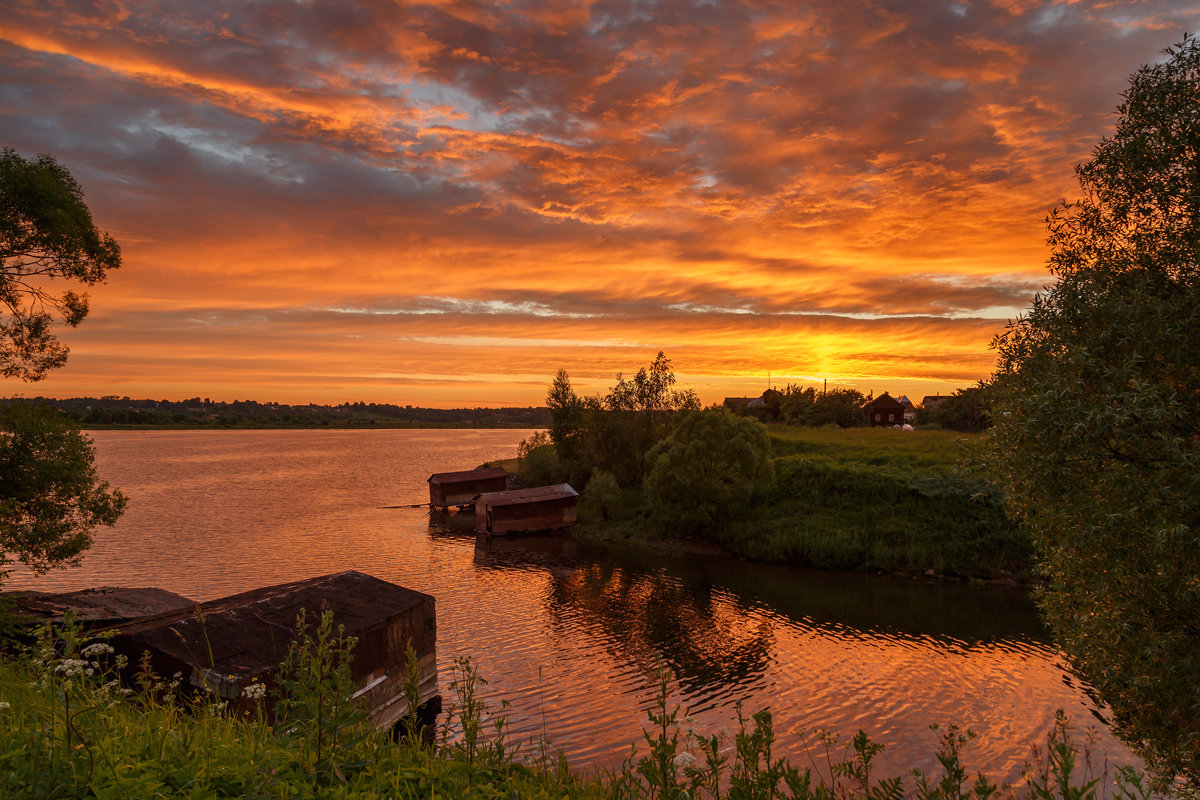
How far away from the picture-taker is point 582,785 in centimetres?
902

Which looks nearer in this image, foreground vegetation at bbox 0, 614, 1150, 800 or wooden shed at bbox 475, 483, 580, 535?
foreground vegetation at bbox 0, 614, 1150, 800

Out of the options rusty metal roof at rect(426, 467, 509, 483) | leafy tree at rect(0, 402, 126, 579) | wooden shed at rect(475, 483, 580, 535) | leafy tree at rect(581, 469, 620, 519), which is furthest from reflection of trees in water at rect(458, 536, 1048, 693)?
rusty metal roof at rect(426, 467, 509, 483)

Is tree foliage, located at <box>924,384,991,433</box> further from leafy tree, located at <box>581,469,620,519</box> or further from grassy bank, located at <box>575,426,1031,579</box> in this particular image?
leafy tree, located at <box>581,469,620,519</box>

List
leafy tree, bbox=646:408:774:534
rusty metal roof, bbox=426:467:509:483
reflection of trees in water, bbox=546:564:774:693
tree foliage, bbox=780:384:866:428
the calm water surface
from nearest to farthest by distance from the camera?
the calm water surface < reflection of trees in water, bbox=546:564:774:693 < leafy tree, bbox=646:408:774:534 < rusty metal roof, bbox=426:467:509:483 < tree foliage, bbox=780:384:866:428

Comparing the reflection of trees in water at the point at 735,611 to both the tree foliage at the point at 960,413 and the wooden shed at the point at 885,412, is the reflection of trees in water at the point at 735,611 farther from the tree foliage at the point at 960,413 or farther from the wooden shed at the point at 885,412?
the wooden shed at the point at 885,412

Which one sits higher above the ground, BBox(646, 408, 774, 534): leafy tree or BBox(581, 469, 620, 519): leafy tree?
BBox(646, 408, 774, 534): leafy tree

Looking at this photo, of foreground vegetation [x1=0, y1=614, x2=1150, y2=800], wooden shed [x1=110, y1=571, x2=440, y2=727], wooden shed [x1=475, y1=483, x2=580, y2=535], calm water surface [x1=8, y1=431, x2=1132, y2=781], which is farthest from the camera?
wooden shed [x1=475, y1=483, x2=580, y2=535]

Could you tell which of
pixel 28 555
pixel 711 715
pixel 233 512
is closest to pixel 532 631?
pixel 711 715

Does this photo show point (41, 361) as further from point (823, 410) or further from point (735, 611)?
point (823, 410)

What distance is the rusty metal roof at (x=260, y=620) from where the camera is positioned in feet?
53.8

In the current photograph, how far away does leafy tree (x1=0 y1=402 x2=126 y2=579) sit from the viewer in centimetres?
2295

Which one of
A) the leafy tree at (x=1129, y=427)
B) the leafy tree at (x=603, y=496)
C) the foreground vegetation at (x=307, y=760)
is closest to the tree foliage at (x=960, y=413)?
the leafy tree at (x=603, y=496)

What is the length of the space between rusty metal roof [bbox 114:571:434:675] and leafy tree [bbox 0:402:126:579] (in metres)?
8.75

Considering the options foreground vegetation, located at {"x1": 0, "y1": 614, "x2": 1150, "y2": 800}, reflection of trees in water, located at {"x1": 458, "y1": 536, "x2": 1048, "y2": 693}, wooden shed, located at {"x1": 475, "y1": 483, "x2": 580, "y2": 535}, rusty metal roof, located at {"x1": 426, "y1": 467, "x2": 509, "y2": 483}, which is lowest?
reflection of trees in water, located at {"x1": 458, "y1": 536, "x2": 1048, "y2": 693}
